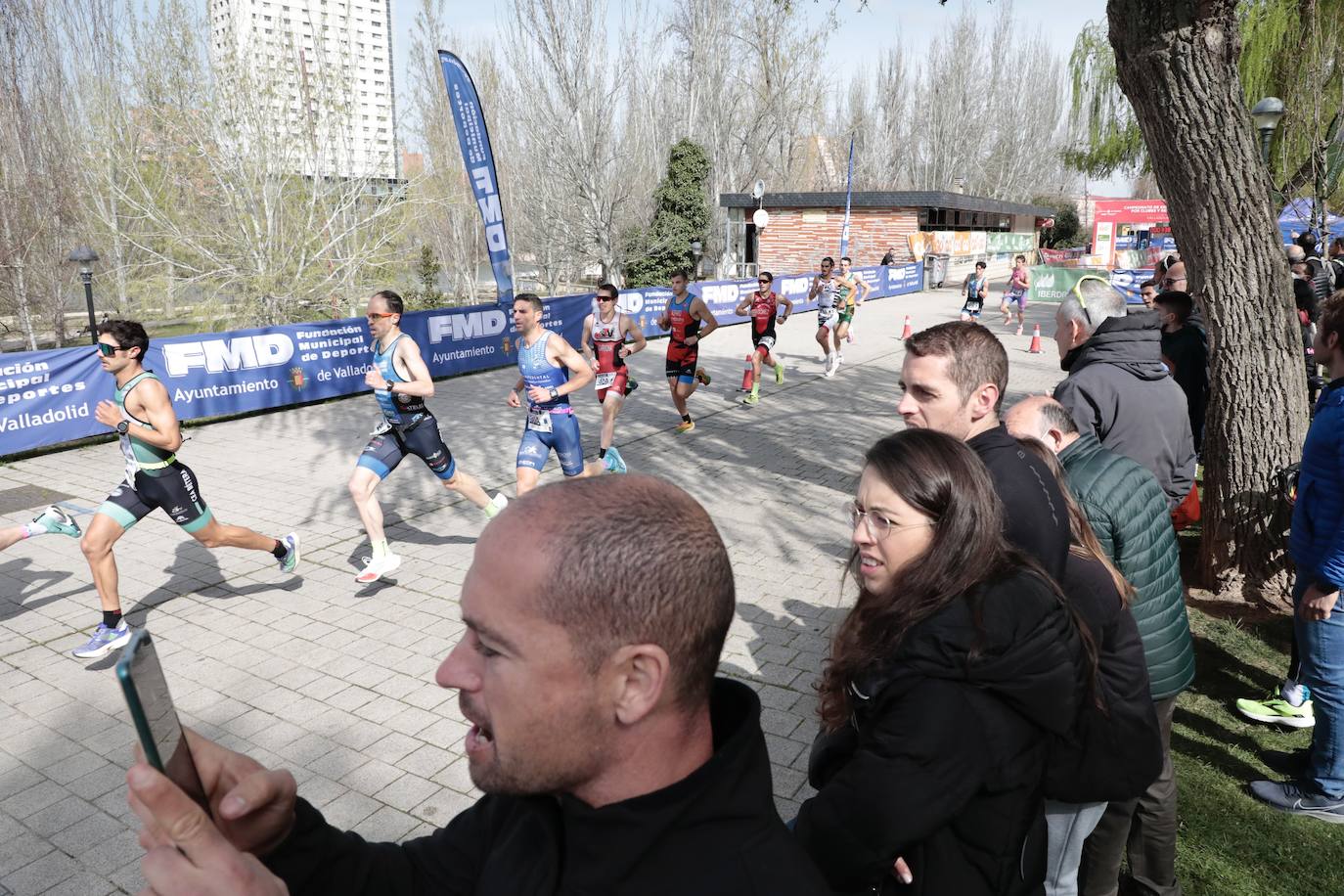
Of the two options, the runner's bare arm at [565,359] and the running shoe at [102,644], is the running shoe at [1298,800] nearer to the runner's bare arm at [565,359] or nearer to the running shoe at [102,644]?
the runner's bare arm at [565,359]

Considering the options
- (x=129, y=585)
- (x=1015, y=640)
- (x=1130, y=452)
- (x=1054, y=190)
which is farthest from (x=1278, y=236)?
(x=1054, y=190)

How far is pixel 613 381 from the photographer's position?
9.42 meters

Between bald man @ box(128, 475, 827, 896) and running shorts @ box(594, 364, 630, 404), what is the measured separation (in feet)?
27.0

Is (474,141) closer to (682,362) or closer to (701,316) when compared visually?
(701,316)

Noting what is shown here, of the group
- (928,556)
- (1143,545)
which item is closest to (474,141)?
(1143,545)

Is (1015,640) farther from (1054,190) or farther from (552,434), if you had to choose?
(1054,190)

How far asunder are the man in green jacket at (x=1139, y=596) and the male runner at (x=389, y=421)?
442 centimetres

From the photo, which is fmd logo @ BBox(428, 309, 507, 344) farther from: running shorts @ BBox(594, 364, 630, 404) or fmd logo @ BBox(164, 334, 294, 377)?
running shorts @ BBox(594, 364, 630, 404)

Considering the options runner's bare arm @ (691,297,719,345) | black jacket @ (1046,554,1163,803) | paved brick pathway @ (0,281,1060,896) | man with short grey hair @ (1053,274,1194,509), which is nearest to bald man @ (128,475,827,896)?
black jacket @ (1046,554,1163,803)

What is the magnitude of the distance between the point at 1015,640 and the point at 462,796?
287 cm

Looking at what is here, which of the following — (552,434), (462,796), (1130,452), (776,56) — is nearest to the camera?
(462,796)

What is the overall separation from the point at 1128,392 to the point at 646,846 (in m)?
3.97

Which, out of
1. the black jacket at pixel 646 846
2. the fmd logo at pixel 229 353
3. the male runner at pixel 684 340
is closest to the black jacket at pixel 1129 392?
the black jacket at pixel 646 846

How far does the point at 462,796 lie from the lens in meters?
3.83
